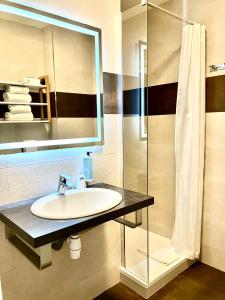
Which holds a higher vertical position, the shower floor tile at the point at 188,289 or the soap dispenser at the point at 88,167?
the soap dispenser at the point at 88,167

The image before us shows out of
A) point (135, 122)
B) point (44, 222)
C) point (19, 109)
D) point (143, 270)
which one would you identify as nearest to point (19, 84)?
point (19, 109)

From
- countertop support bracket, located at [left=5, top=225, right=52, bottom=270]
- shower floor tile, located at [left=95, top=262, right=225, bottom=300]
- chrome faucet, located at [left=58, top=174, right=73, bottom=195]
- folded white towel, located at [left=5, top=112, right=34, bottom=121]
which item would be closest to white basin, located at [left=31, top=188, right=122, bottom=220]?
chrome faucet, located at [left=58, top=174, right=73, bottom=195]

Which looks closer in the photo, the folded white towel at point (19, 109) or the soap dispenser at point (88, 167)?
the folded white towel at point (19, 109)

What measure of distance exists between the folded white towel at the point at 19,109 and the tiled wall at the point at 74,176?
0.77 feet

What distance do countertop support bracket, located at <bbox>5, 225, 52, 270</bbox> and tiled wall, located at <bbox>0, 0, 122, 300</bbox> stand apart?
0.05 metres

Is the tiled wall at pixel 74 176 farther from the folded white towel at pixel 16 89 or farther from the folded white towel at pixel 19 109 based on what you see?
the folded white towel at pixel 16 89

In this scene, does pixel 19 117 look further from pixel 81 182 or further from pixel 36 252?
pixel 36 252

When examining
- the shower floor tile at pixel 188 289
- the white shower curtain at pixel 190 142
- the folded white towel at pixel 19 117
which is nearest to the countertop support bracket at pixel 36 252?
the folded white towel at pixel 19 117

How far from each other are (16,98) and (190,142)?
Answer: 4.32ft

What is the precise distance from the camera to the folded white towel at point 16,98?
49.3 inches

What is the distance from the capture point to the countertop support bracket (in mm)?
1033

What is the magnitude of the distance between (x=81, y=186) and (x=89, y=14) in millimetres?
1119

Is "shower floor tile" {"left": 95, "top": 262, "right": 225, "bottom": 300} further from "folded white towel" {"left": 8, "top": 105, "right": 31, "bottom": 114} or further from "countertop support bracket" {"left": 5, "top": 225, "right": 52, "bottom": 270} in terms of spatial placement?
"folded white towel" {"left": 8, "top": 105, "right": 31, "bottom": 114}

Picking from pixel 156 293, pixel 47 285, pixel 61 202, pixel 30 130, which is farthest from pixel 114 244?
pixel 30 130
